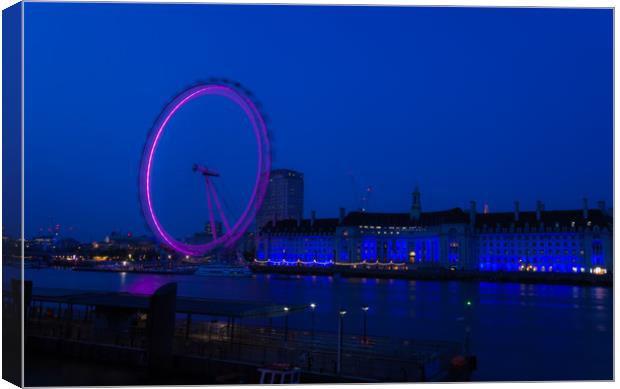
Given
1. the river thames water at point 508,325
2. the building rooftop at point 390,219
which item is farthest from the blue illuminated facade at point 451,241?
the river thames water at point 508,325

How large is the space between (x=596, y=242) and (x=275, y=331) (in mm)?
56188

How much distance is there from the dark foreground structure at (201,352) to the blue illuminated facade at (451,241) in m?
55.5

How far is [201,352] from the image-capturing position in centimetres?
1368

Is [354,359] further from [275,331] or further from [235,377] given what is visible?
[275,331]

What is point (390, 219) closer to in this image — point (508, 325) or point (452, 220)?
point (452, 220)

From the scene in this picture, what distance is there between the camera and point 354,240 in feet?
272

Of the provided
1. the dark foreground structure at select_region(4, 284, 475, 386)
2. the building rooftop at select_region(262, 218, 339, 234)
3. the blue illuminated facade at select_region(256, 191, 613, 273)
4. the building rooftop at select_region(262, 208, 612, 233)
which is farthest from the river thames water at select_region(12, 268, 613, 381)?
the building rooftop at select_region(262, 218, 339, 234)

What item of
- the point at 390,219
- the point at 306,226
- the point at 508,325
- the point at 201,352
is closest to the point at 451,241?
the point at 390,219

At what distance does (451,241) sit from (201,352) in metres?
63.3

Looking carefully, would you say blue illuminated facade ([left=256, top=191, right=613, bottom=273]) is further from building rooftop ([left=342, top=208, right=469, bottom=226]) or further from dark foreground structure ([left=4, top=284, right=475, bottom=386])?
dark foreground structure ([left=4, top=284, right=475, bottom=386])

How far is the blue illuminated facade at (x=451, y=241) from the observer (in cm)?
6706

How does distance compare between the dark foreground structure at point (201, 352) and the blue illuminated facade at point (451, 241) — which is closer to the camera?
the dark foreground structure at point (201, 352)

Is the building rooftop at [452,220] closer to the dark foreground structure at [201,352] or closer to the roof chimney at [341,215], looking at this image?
the roof chimney at [341,215]

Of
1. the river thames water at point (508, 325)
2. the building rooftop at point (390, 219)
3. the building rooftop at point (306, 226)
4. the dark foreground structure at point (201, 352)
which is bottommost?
the river thames water at point (508, 325)
